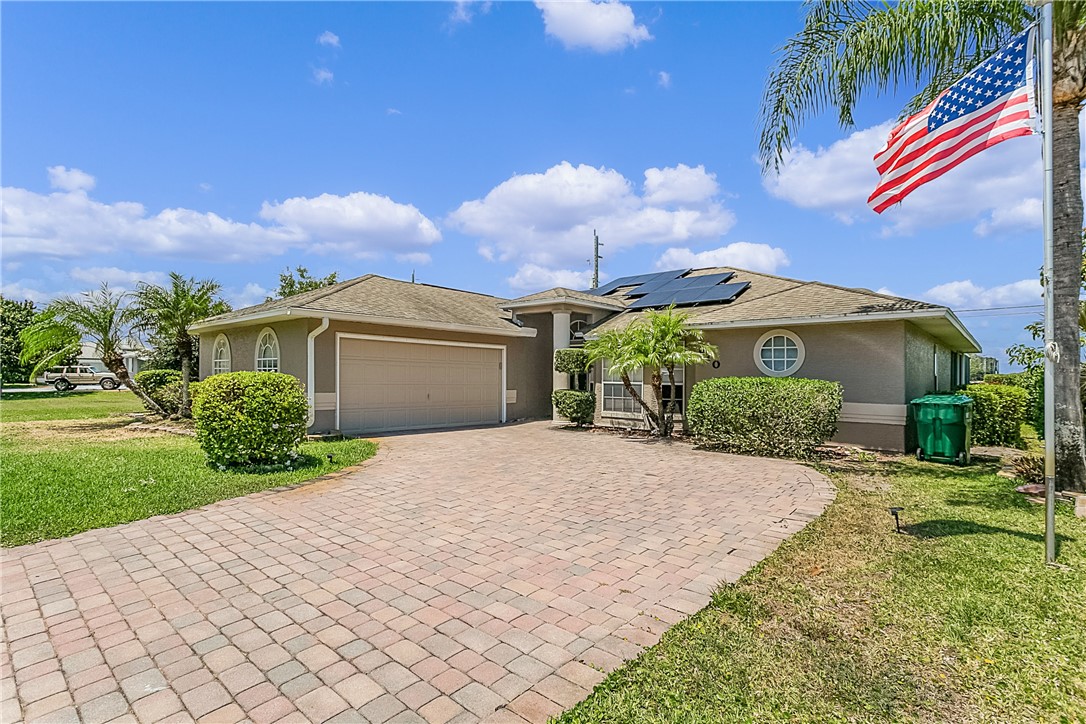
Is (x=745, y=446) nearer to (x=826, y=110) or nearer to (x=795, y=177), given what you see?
(x=795, y=177)

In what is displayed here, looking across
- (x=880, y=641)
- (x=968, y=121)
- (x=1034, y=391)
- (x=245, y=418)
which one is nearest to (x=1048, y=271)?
(x=968, y=121)

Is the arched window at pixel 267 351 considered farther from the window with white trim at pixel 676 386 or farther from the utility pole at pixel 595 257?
the utility pole at pixel 595 257

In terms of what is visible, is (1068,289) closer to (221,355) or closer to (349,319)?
(349,319)

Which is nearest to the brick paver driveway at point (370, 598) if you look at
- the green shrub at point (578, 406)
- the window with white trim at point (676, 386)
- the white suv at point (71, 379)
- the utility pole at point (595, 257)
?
the window with white trim at point (676, 386)

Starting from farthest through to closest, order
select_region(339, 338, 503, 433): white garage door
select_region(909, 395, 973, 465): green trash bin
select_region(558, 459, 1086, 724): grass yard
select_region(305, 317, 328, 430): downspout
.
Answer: select_region(339, 338, 503, 433): white garage door < select_region(305, 317, 328, 430): downspout < select_region(909, 395, 973, 465): green trash bin < select_region(558, 459, 1086, 724): grass yard

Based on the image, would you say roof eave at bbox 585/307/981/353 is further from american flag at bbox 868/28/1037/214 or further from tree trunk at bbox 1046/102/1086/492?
american flag at bbox 868/28/1037/214

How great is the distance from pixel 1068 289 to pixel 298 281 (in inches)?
1370

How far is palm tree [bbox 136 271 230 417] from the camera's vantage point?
1786 cm

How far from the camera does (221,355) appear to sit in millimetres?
17312

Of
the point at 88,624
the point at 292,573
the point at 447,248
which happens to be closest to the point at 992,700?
the point at 292,573

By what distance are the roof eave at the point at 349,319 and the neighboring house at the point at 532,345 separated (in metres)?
0.04

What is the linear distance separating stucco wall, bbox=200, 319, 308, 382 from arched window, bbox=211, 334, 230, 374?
265 millimetres

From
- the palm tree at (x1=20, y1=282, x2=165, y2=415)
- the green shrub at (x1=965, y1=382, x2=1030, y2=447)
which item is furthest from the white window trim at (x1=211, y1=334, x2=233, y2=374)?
the green shrub at (x1=965, y1=382, x2=1030, y2=447)

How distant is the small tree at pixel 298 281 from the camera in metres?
32.6
